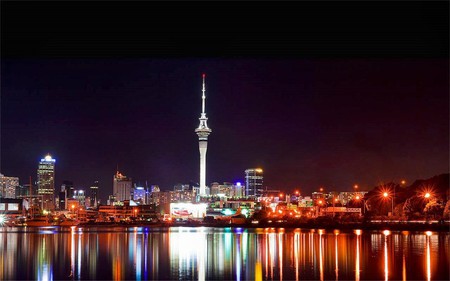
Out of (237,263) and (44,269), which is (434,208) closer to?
(237,263)

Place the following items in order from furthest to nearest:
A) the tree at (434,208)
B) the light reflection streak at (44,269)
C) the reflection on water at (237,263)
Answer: the tree at (434,208), the light reflection streak at (44,269), the reflection on water at (237,263)

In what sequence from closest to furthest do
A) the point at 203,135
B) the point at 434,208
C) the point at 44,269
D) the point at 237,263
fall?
the point at 44,269 < the point at 237,263 < the point at 434,208 < the point at 203,135

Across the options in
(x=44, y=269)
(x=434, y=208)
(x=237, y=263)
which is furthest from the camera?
(x=434, y=208)

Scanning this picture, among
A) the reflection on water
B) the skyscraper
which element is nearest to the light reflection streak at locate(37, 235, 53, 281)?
the reflection on water

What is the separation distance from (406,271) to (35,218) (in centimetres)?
6774

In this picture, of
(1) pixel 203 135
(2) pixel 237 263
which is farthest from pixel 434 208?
(1) pixel 203 135

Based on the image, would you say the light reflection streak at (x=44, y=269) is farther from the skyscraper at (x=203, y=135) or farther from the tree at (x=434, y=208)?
the skyscraper at (x=203, y=135)

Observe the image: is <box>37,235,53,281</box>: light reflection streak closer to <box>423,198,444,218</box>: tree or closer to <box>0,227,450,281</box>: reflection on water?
<box>0,227,450,281</box>: reflection on water

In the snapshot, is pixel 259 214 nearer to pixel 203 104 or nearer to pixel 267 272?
pixel 203 104

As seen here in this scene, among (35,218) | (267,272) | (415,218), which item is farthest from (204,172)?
(267,272)

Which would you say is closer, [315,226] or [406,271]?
[406,271]

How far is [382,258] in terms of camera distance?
63.8 ft

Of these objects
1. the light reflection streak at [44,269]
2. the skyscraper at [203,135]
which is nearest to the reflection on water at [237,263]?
the light reflection streak at [44,269]

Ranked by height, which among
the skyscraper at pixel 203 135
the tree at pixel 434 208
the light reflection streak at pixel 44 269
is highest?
the skyscraper at pixel 203 135
